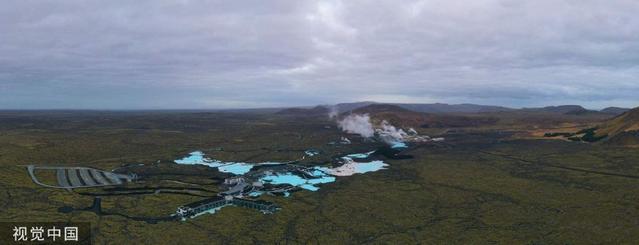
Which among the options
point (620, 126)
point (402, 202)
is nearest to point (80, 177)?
point (402, 202)

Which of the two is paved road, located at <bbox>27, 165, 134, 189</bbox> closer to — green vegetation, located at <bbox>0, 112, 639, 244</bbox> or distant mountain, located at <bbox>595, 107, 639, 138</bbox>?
green vegetation, located at <bbox>0, 112, 639, 244</bbox>

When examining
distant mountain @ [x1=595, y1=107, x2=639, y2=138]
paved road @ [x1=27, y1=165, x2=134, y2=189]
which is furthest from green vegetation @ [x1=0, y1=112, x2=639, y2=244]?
distant mountain @ [x1=595, y1=107, x2=639, y2=138]

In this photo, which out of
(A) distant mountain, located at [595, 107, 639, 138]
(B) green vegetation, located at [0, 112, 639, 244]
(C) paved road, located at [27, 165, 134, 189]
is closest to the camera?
(B) green vegetation, located at [0, 112, 639, 244]

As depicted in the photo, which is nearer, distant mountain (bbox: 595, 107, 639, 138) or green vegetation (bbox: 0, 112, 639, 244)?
green vegetation (bbox: 0, 112, 639, 244)

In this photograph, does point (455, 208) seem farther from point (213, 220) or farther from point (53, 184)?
point (53, 184)

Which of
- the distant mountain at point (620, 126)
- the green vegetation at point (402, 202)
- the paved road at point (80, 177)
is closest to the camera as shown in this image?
the green vegetation at point (402, 202)

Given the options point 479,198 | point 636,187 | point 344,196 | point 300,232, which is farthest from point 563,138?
point 300,232

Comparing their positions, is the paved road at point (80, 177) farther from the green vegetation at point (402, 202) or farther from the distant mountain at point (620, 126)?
the distant mountain at point (620, 126)

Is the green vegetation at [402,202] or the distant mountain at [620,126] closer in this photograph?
the green vegetation at [402,202]

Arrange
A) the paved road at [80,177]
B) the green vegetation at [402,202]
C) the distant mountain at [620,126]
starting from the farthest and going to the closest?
the distant mountain at [620,126]
the paved road at [80,177]
the green vegetation at [402,202]

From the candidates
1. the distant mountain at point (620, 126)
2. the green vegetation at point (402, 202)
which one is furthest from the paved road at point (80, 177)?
the distant mountain at point (620, 126)

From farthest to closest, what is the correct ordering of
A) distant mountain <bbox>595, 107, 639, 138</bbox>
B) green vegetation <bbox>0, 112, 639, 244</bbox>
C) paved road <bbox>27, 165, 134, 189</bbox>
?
distant mountain <bbox>595, 107, 639, 138</bbox> < paved road <bbox>27, 165, 134, 189</bbox> < green vegetation <bbox>0, 112, 639, 244</bbox>

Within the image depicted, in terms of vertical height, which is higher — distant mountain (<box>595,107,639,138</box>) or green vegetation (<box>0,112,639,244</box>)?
distant mountain (<box>595,107,639,138</box>)
